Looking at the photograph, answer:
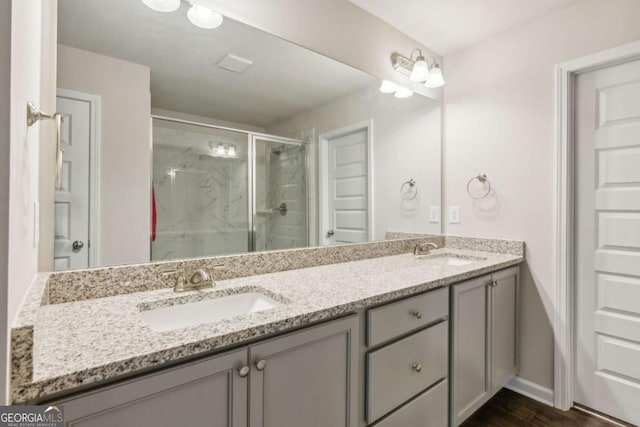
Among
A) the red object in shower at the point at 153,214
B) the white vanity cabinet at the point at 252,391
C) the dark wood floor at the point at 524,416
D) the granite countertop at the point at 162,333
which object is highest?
the red object in shower at the point at 153,214

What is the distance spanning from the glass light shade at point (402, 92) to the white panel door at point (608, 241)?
97cm

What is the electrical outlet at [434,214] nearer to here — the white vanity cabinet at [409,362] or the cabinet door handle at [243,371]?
the white vanity cabinet at [409,362]

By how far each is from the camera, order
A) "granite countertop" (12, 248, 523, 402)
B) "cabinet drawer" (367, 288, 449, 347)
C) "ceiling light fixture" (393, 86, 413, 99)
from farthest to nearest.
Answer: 1. "ceiling light fixture" (393, 86, 413, 99)
2. "cabinet drawer" (367, 288, 449, 347)
3. "granite countertop" (12, 248, 523, 402)

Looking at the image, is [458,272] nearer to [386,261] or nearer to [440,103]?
[386,261]

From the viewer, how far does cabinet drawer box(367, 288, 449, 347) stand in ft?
3.91

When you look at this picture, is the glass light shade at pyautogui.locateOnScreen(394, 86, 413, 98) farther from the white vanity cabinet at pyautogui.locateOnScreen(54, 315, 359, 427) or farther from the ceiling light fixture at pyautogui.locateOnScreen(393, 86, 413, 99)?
the white vanity cabinet at pyautogui.locateOnScreen(54, 315, 359, 427)

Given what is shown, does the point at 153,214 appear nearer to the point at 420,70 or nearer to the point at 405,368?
the point at 405,368

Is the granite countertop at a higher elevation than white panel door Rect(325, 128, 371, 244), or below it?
below

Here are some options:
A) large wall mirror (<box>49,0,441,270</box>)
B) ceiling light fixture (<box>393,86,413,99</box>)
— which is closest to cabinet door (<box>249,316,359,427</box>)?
large wall mirror (<box>49,0,441,270</box>)

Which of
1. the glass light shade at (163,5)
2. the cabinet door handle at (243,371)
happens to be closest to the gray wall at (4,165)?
the cabinet door handle at (243,371)

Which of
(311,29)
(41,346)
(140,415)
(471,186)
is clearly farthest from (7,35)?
(471,186)

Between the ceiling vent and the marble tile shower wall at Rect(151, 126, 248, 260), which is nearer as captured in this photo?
the marble tile shower wall at Rect(151, 126, 248, 260)

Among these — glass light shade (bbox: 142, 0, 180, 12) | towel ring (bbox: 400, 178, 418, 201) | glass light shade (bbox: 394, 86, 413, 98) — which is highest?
glass light shade (bbox: 394, 86, 413, 98)

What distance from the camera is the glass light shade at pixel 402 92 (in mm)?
2204
